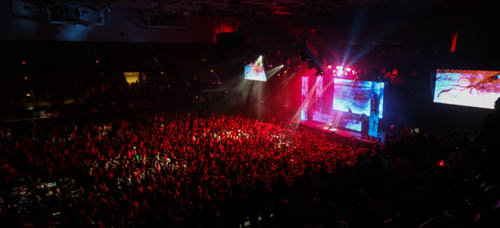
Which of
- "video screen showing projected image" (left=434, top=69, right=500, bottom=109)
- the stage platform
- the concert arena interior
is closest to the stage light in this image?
the concert arena interior

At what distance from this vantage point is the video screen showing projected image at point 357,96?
13.0m

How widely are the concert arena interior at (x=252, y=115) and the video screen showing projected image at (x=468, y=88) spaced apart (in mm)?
41

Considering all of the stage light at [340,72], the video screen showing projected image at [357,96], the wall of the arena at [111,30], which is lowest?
the video screen showing projected image at [357,96]

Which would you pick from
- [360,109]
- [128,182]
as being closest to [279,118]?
[360,109]

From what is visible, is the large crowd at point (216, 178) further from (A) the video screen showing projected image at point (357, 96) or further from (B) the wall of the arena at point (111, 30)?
(B) the wall of the arena at point (111, 30)

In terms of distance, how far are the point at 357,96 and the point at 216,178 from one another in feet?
31.2

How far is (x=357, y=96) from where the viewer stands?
46.2 feet

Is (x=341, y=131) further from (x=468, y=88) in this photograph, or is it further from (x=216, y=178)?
(x=216, y=178)

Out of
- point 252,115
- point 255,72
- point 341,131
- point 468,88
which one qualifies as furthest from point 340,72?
point 252,115

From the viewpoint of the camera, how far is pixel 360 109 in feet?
46.0

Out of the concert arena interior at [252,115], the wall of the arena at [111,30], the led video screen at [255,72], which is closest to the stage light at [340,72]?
the concert arena interior at [252,115]

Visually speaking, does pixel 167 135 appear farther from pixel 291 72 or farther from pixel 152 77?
pixel 291 72

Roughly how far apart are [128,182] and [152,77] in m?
8.79

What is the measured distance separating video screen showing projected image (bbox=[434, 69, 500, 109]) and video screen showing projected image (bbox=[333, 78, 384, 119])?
250 cm
